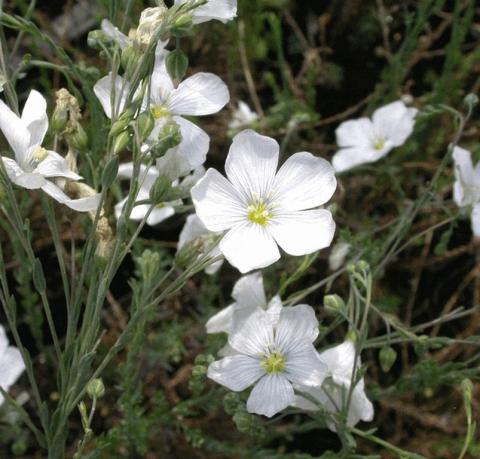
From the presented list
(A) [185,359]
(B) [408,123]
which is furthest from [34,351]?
(B) [408,123]

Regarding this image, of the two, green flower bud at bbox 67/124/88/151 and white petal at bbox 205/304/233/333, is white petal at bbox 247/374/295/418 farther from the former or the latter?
green flower bud at bbox 67/124/88/151

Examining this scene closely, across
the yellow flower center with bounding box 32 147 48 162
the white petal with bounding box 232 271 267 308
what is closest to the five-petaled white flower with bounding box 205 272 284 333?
the white petal with bounding box 232 271 267 308

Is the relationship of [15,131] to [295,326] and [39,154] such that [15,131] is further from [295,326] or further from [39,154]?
[295,326]

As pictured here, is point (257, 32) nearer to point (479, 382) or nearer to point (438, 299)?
point (438, 299)

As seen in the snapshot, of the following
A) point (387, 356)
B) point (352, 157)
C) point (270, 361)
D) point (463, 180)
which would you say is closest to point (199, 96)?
point (270, 361)

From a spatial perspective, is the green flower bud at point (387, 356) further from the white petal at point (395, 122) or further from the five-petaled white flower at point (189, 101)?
the white petal at point (395, 122)

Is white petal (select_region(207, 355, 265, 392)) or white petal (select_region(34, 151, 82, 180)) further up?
white petal (select_region(34, 151, 82, 180))

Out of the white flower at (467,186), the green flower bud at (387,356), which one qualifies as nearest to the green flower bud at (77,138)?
the green flower bud at (387,356)
